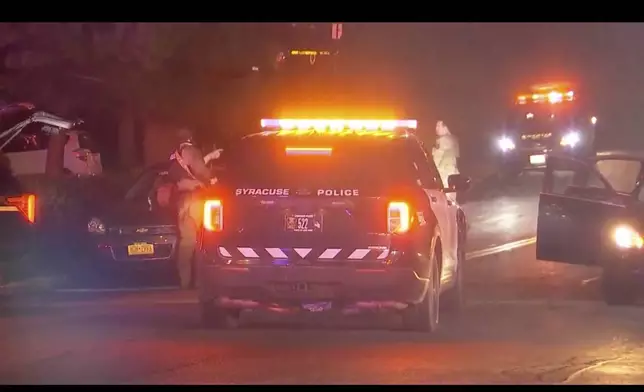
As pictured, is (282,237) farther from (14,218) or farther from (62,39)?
(62,39)

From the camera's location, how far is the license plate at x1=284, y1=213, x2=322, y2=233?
921cm

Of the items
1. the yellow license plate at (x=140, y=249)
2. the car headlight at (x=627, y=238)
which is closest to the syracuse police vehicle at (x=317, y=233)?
the car headlight at (x=627, y=238)

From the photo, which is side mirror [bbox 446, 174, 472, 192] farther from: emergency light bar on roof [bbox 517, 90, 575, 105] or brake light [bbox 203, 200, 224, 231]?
emergency light bar on roof [bbox 517, 90, 575, 105]

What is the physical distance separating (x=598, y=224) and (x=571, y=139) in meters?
7.51

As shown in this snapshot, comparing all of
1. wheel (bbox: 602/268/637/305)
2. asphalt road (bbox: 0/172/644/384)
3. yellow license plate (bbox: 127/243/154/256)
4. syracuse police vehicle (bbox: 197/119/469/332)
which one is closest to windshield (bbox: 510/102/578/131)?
asphalt road (bbox: 0/172/644/384)

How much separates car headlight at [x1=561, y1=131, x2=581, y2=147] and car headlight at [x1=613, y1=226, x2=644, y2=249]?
7.27 meters

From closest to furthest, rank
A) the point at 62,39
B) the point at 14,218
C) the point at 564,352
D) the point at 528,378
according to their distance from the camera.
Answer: the point at 528,378, the point at 564,352, the point at 14,218, the point at 62,39

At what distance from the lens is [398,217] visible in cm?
919

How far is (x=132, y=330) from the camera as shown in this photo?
9.93 meters

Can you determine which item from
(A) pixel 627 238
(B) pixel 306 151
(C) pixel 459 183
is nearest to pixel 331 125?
(B) pixel 306 151

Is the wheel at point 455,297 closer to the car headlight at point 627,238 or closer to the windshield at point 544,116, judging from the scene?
the car headlight at point 627,238

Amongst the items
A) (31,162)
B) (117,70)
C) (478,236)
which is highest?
(117,70)

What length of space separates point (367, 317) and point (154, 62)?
658 centimetres
